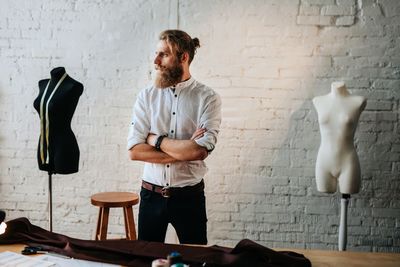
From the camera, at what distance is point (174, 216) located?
9.75ft

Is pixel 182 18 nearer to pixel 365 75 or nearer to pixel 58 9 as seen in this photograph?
Answer: pixel 58 9

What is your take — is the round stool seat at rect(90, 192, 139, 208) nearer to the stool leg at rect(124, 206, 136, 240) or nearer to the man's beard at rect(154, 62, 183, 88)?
the stool leg at rect(124, 206, 136, 240)

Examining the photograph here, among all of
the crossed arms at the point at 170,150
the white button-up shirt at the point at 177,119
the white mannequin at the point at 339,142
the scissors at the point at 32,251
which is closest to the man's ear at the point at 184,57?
the white button-up shirt at the point at 177,119

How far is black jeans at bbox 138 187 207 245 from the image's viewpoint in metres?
2.97


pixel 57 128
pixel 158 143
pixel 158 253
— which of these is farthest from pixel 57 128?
pixel 158 253

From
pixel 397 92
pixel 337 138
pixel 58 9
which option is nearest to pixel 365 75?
pixel 397 92

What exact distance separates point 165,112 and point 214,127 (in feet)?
1.07

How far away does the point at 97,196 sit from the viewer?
349 cm

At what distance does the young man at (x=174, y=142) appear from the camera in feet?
9.74

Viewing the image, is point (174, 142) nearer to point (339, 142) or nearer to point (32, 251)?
point (32, 251)

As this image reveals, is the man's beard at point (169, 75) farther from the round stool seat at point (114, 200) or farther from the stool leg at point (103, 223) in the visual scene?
the stool leg at point (103, 223)

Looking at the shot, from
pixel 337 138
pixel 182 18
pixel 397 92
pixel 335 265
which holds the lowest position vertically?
pixel 335 265

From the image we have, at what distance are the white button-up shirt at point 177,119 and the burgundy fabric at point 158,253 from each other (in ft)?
2.70

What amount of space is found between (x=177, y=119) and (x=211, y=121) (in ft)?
0.71
